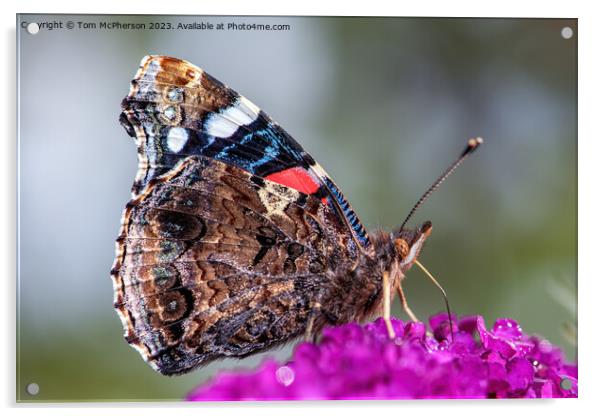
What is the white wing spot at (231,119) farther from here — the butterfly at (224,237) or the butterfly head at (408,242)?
the butterfly head at (408,242)

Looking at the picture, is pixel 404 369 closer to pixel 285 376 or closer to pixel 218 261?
pixel 285 376

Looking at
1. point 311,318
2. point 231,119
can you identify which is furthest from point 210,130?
point 311,318

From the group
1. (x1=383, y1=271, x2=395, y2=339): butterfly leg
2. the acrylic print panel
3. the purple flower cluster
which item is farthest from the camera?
the acrylic print panel

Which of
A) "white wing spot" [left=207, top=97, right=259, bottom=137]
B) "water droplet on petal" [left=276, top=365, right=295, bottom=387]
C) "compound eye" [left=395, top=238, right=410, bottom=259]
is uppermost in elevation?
"white wing spot" [left=207, top=97, right=259, bottom=137]

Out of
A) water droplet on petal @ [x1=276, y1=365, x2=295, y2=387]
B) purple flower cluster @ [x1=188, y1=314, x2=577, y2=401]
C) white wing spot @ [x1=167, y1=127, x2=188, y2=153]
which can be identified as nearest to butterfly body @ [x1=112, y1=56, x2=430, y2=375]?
white wing spot @ [x1=167, y1=127, x2=188, y2=153]

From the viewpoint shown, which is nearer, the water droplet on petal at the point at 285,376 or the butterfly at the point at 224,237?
the water droplet on petal at the point at 285,376

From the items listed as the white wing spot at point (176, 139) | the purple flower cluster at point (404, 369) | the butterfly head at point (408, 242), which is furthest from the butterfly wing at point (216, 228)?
the purple flower cluster at point (404, 369)

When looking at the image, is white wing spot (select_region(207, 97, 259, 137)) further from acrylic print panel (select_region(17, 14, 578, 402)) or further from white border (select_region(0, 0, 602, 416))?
white border (select_region(0, 0, 602, 416))

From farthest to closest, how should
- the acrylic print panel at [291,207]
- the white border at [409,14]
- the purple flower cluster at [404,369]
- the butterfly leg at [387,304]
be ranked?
the white border at [409,14] < the acrylic print panel at [291,207] < the butterfly leg at [387,304] < the purple flower cluster at [404,369]
